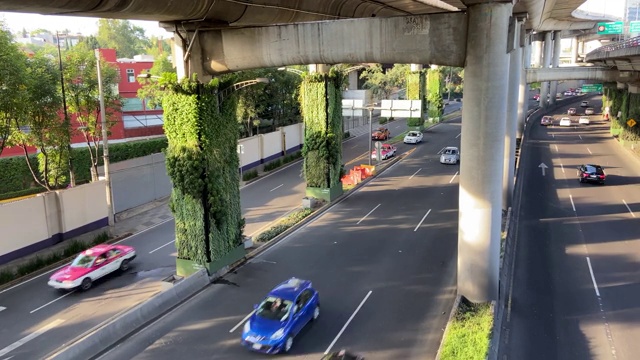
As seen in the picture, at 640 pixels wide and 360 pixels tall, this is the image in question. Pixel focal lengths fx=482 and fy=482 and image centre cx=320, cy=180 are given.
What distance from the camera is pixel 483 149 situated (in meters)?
17.0

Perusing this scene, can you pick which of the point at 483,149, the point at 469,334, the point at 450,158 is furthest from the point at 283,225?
the point at 450,158

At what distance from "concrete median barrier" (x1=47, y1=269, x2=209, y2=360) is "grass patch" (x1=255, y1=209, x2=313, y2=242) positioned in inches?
221

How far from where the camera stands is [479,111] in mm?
16938

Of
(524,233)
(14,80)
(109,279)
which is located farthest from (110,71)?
(524,233)

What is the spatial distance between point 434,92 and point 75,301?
59927 millimetres

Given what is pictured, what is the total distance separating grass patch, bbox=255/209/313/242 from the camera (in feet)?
83.9

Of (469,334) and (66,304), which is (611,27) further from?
(66,304)

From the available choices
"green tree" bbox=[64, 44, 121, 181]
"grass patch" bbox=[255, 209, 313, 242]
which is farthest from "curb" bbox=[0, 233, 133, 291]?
"grass patch" bbox=[255, 209, 313, 242]

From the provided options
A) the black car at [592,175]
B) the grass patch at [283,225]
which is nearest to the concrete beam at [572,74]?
the black car at [592,175]

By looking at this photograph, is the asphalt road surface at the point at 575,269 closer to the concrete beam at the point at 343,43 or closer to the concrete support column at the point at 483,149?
the concrete support column at the point at 483,149

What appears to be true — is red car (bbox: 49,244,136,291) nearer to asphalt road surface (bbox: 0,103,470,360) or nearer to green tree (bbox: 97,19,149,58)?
asphalt road surface (bbox: 0,103,470,360)

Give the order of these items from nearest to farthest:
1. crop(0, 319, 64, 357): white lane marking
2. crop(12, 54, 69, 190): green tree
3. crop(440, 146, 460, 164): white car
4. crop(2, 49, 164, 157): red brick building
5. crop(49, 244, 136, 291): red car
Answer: crop(0, 319, 64, 357): white lane marking < crop(49, 244, 136, 291): red car < crop(12, 54, 69, 190): green tree < crop(440, 146, 460, 164): white car < crop(2, 49, 164, 157): red brick building

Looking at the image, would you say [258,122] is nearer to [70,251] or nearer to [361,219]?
[361,219]

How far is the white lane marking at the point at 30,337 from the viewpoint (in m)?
15.8
